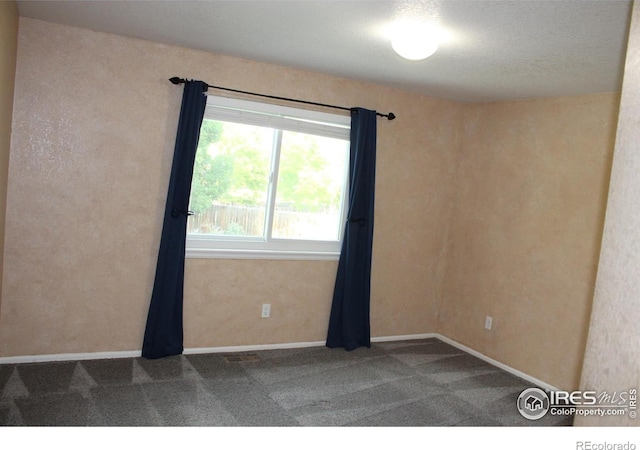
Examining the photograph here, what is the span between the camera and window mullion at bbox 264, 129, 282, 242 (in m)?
4.21

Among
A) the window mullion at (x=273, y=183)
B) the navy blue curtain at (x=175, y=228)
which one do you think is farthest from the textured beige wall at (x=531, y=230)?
the navy blue curtain at (x=175, y=228)

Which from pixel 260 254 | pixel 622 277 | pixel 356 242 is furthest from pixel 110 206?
pixel 622 277

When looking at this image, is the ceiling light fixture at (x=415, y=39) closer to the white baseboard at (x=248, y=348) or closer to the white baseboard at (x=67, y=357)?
the white baseboard at (x=248, y=348)

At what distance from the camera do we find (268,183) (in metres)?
4.27

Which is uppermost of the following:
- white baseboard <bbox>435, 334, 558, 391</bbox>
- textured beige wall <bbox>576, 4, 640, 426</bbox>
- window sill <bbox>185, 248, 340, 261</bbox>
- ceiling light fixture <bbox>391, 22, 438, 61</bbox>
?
ceiling light fixture <bbox>391, 22, 438, 61</bbox>

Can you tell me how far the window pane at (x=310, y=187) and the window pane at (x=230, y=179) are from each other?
0.16 metres

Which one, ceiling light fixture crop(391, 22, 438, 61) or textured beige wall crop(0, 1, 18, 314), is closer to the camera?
textured beige wall crop(0, 1, 18, 314)

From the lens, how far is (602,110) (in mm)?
3797

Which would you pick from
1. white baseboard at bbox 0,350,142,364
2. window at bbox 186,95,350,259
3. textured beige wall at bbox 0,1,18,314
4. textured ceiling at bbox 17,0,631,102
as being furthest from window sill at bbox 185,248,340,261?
textured ceiling at bbox 17,0,631,102

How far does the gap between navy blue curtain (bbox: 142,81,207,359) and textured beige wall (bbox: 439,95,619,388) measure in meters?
2.66

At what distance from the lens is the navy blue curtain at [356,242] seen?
441 cm

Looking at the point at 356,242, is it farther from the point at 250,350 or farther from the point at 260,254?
the point at 250,350

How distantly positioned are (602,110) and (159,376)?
3774 millimetres

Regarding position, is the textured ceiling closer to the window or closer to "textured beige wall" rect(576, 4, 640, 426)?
the window
